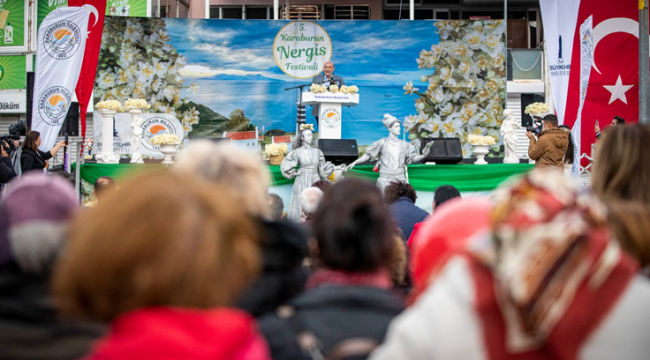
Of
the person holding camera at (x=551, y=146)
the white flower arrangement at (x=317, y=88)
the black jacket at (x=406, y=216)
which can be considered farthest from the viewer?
the white flower arrangement at (x=317, y=88)

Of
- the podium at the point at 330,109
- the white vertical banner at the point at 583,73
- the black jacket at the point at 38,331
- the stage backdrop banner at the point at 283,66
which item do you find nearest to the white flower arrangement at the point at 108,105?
the podium at the point at 330,109

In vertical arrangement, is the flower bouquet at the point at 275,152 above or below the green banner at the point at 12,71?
below

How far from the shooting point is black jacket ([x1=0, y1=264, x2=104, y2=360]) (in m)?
1.08

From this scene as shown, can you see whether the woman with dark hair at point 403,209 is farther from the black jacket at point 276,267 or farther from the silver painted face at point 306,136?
the silver painted face at point 306,136

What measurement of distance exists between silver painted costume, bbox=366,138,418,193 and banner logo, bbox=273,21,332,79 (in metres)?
5.54

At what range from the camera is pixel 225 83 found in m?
13.3

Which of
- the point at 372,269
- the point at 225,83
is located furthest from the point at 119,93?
the point at 372,269

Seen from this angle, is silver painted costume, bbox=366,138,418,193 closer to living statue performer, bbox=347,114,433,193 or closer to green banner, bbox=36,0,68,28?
living statue performer, bbox=347,114,433,193

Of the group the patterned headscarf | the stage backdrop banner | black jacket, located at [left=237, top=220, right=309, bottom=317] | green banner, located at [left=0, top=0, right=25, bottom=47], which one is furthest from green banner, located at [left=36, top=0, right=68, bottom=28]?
the patterned headscarf

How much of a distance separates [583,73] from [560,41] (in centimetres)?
69

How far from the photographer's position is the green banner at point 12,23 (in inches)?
585

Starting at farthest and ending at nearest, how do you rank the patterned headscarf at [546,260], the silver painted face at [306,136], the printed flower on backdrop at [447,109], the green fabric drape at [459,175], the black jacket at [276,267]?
the printed flower on backdrop at [447,109] < the green fabric drape at [459,175] < the silver painted face at [306,136] < the black jacket at [276,267] < the patterned headscarf at [546,260]

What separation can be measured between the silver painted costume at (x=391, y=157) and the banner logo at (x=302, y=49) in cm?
554

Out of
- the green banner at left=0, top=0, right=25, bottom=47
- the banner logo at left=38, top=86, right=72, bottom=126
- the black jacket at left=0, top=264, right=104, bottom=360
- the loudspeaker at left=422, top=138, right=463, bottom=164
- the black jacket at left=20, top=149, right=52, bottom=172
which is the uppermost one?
the green banner at left=0, top=0, right=25, bottom=47
